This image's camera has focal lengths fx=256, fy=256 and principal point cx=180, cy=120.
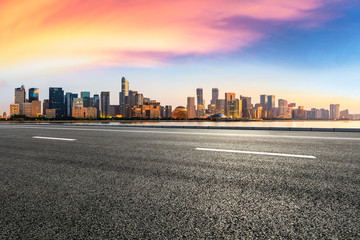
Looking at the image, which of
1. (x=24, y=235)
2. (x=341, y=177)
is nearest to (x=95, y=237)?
(x=24, y=235)

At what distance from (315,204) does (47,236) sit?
8.54 feet

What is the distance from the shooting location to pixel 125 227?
227cm

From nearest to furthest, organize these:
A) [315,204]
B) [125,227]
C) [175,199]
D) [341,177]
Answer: [125,227], [315,204], [175,199], [341,177]

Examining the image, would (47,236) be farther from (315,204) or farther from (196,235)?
(315,204)

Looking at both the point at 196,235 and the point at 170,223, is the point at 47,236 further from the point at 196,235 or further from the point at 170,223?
the point at 196,235

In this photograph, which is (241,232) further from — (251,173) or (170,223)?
(251,173)

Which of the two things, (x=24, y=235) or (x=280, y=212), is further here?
(x=280, y=212)

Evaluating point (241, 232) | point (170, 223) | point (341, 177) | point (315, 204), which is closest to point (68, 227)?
point (170, 223)

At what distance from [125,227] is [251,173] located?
241 cm

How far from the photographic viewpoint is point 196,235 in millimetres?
2086

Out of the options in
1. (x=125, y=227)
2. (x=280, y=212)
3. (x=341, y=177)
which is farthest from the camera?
(x=341, y=177)

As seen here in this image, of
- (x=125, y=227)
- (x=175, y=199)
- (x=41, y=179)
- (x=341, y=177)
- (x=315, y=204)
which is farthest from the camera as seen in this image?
(x=41, y=179)

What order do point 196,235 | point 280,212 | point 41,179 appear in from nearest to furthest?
point 196,235 → point 280,212 → point 41,179

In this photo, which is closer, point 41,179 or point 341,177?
point 341,177
